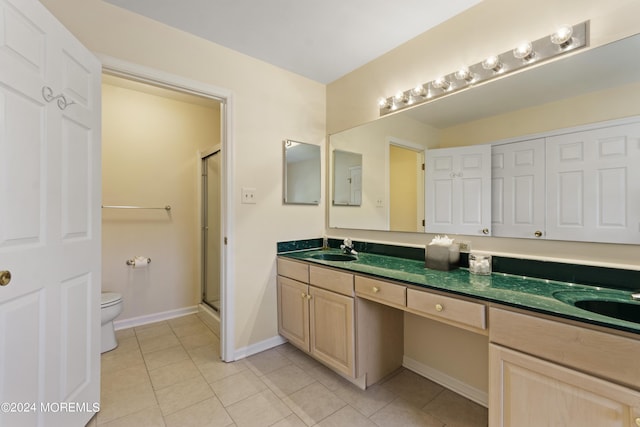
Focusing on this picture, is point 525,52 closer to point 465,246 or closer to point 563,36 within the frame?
point 563,36

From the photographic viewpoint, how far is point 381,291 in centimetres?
155

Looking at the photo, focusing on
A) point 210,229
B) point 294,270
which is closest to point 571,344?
point 294,270

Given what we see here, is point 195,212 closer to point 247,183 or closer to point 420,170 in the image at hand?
point 247,183

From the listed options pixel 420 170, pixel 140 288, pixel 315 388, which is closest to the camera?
pixel 315 388

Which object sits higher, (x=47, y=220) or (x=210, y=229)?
(x=47, y=220)

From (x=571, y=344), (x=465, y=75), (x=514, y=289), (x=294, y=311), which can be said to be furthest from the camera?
(x=294, y=311)

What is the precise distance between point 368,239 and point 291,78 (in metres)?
1.62

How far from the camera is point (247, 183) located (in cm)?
221

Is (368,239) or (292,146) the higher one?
(292,146)

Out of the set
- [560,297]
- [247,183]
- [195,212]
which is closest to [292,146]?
[247,183]

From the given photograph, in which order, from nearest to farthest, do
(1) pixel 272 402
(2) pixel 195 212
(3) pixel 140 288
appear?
1. (1) pixel 272 402
2. (3) pixel 140 288
3. (2) pixel 195 212

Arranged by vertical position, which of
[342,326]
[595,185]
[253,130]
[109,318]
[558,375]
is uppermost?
[253,130]

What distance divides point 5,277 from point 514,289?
2079 millimetres

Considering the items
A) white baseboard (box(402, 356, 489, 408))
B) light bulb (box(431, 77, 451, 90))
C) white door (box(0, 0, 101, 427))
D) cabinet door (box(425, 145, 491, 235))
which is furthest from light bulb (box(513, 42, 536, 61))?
white door (box(0, 0, 101, 427))
